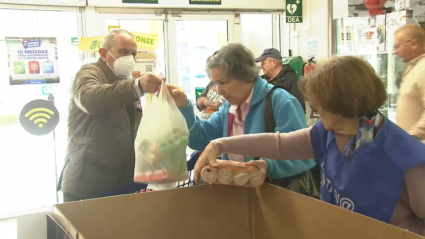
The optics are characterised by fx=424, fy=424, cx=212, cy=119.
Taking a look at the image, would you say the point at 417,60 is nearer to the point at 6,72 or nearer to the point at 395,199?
the point at 395,199

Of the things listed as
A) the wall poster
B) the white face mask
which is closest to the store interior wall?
the wall poster

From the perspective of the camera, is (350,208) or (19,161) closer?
(350,208)

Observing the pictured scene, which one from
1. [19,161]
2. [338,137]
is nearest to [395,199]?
[338,137]

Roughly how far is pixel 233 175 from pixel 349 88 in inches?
17.9

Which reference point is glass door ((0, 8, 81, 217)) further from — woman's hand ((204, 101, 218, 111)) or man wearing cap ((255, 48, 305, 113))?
man wearing cap ((255, 48, 305, 113))

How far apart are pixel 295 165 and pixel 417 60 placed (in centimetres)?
142

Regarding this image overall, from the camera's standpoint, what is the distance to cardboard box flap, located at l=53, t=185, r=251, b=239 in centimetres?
121

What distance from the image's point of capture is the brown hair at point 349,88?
1116 mm

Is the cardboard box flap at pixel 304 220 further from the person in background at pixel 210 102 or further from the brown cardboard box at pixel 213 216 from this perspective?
the person in background at pixel 210 102

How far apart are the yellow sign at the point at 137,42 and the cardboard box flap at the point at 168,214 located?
2937mm

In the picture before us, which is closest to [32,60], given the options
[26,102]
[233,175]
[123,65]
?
[26,102]

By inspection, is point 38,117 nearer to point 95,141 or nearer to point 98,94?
point 95,141

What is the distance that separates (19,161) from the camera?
17.6 ft

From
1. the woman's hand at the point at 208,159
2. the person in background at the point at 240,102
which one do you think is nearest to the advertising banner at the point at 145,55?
the person in background at the point at 240,102
